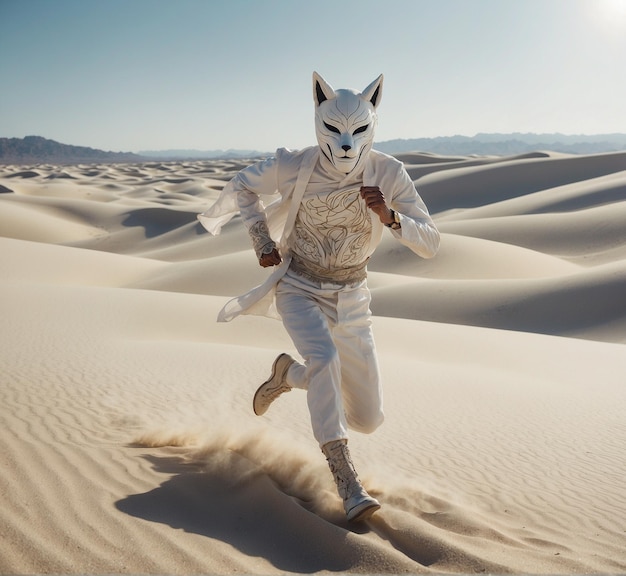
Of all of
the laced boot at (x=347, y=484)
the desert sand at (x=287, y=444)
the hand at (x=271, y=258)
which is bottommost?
the desert sand at (x=287, y=444)

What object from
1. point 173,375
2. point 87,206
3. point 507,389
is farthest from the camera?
point 87,206

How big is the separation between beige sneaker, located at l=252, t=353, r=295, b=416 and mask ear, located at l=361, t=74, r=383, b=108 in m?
1.67

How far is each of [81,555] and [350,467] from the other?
1455 mm

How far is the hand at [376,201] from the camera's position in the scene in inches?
152

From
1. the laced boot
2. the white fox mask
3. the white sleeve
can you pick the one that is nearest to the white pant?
the laced boot

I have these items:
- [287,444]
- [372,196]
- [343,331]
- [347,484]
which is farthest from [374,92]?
[287,444]

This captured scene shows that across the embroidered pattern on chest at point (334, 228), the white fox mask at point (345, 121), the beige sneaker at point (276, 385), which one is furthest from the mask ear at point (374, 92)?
the beige sneaker at point (276, 385)

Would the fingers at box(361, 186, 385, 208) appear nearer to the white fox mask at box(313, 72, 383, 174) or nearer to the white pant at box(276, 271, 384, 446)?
the white fox mask at box(313, 72, 383, 174)

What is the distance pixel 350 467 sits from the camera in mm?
3846

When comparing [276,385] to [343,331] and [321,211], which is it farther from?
[321,211]

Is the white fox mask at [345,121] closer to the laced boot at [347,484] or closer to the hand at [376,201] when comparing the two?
the hand at [376,201]

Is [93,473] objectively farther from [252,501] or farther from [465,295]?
[465,295]

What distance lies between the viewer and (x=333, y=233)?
439 cm

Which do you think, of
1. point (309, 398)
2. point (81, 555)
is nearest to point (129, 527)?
point (81, 555)
